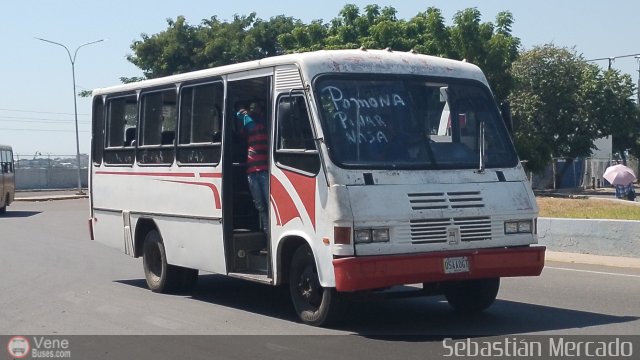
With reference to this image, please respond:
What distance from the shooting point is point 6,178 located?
35.0m

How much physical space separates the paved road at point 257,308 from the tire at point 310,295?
0.52 feet

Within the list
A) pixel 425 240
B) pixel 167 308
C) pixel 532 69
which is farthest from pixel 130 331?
pixel 532 69

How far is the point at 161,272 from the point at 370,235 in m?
4.94

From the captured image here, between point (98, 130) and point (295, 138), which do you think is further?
point (98, 130)

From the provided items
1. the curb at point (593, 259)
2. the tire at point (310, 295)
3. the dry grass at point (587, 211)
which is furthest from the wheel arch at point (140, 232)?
the dry grass at point (587, 211)

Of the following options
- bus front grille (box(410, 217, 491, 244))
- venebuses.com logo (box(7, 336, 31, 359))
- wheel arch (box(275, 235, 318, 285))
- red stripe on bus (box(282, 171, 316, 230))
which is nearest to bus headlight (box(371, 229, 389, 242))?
bus front grille (box(410, 217, 491, 244))

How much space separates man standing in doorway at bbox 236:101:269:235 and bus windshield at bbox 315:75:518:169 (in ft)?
4.10

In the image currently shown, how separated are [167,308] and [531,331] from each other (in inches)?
182

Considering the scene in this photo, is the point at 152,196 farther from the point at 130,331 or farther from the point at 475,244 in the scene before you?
the point at 475,244

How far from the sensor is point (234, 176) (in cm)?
1188

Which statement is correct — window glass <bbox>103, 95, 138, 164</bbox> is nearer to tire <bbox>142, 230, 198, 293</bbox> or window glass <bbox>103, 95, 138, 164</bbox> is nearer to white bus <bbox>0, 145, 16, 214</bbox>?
tire <bbox>142, 230, 198, 293</bbox>

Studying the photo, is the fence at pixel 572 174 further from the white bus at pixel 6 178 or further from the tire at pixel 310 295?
the tire at pixel 310 295

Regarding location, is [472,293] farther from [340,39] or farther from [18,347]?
[340,39]

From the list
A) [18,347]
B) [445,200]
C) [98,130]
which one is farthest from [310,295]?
[98,130]
